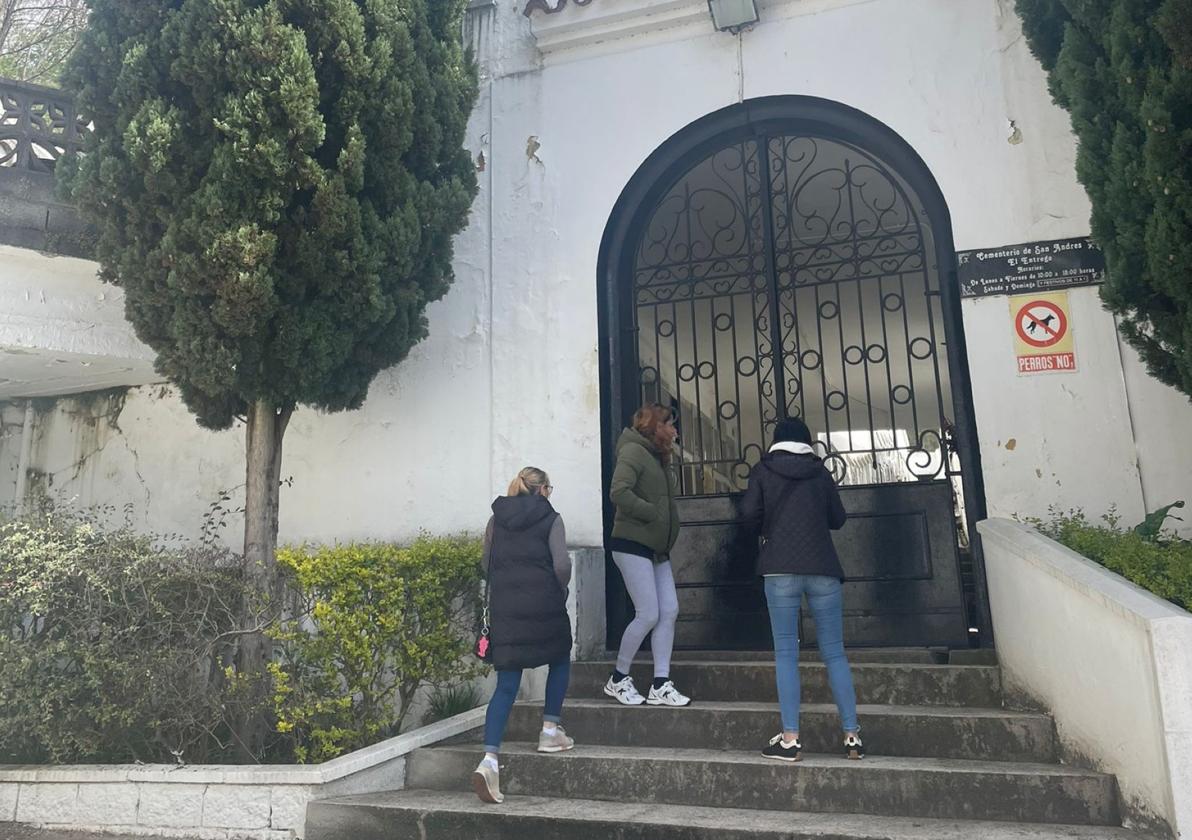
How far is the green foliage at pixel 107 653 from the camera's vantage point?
5090mm

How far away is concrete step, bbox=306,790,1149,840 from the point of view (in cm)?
364

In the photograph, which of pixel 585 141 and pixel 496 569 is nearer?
pixel 496 569

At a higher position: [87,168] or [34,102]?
[34,102]

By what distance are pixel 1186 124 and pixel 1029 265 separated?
1598 mm

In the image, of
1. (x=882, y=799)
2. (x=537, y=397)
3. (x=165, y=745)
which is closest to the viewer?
(x=882, y=799)

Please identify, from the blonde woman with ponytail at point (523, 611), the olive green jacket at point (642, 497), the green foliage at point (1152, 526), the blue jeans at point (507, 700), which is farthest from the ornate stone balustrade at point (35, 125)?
the green foliage at point (1152, 526)

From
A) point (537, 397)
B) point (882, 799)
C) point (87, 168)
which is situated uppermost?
point (87, 168)

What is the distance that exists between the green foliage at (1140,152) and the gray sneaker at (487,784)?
391 centimetres

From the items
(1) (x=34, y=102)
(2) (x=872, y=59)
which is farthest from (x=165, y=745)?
(2) (x=872, y=59)

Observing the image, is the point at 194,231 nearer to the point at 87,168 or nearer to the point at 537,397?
the point at 87,168

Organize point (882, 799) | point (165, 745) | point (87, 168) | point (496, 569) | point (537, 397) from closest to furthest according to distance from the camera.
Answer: point (882, 799) < point (496, 569) < point (165, 745) < point (87, 168) < point (537, 397)

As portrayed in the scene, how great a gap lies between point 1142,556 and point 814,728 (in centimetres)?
177

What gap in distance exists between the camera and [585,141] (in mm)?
7199

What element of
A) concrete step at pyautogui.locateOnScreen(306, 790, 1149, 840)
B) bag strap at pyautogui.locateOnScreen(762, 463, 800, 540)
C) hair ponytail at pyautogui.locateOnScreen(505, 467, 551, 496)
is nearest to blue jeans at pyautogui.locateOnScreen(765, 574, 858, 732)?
bag strap at pyautogui.locateOnScreen(762, 463, 800, 540)
